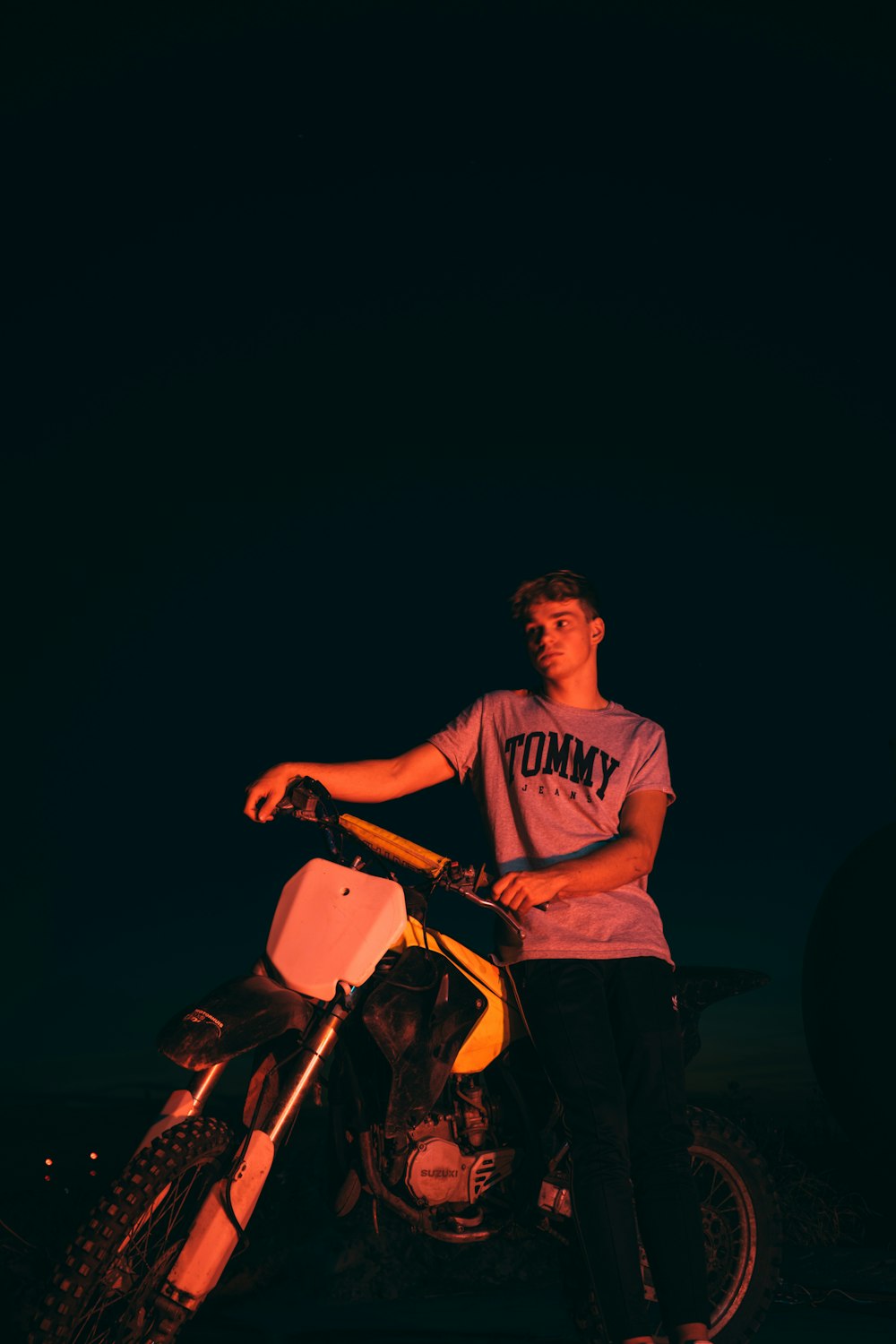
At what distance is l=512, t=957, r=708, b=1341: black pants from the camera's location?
2.77 meters

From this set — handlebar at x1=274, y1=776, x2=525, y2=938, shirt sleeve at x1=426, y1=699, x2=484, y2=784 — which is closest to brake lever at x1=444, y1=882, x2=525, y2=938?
handlebar at x1=274, y1=776, x2=525, y2=938

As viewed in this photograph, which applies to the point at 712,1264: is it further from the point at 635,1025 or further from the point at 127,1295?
the point at 127,1295

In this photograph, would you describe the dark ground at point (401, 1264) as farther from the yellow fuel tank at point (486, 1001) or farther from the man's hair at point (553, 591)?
the man's hair at point (553, 591)

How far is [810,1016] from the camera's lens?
607 cm

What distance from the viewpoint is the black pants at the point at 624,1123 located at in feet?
9.08

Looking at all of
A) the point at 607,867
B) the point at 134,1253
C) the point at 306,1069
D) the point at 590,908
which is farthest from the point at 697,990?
the point at 134,1253

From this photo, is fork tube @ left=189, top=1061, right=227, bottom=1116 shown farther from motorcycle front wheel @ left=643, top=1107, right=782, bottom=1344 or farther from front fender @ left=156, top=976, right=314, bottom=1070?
motorcycle front wheel @ left=643, top=1107, right=782, bottom=1344

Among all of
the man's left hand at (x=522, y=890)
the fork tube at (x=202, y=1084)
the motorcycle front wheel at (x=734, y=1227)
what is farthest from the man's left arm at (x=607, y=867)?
the motorcycle front wheel at (x=734, y=1227)

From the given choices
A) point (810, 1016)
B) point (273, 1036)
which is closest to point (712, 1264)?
point (273, 1036)

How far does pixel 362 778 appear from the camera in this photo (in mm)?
3311

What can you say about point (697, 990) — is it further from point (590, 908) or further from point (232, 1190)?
point (232, 1190)

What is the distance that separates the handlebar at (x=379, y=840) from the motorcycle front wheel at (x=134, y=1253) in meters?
0.81

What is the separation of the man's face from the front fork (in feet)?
4.49

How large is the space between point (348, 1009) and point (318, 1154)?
12.1 ft
